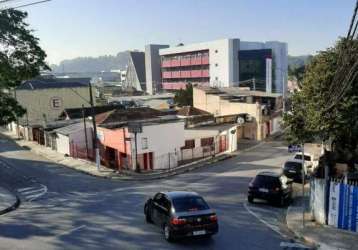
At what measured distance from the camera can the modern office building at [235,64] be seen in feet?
358

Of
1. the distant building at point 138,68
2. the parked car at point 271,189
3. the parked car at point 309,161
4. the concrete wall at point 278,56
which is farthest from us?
the distant building at point 138,68

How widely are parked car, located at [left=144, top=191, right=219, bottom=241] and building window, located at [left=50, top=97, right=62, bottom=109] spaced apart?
194 ft

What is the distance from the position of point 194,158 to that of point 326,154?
21563 millimetres

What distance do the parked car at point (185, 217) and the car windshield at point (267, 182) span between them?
7.24 m

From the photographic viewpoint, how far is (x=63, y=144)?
47.7 metres

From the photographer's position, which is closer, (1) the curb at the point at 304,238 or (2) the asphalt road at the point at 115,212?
(1) the curb at the point at 304,238

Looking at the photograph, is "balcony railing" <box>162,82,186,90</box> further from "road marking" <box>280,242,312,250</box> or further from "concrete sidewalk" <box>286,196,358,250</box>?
"road marking" <box>280,242,312,250</box>

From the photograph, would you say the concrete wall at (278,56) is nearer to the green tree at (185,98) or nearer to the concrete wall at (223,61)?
the concrete wall at (223,61)

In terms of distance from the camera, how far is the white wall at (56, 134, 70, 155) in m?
46.4

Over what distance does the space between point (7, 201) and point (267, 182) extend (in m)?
13.5

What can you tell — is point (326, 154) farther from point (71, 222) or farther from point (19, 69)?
point (19, 69)

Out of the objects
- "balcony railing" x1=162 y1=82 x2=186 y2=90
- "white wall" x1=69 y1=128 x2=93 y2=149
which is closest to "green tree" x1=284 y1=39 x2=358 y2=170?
"white wall" x1=69 y1=128 x2=93 y2=149

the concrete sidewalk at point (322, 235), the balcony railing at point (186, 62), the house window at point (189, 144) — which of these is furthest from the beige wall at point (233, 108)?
the balcony railing at point (186, 62)

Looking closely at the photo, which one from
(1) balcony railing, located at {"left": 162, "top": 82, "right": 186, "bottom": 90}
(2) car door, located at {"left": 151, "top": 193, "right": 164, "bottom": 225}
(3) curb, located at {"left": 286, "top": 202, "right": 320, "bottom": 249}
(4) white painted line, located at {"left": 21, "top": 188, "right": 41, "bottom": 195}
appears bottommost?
(4) white painted line, located at {"left": 21, "top": 188, "right": 41, "bottom": 195}
